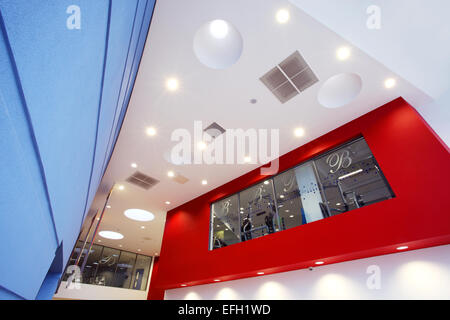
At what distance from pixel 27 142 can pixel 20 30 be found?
0.99 feet

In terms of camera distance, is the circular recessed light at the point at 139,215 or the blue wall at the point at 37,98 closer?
the blue wall at the point at 37,98

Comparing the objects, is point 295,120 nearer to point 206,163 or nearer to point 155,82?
point 206,163

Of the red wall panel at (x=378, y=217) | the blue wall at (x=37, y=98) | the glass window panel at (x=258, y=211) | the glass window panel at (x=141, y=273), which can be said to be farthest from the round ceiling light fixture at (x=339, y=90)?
the glass window panel at (x=141, y=273)

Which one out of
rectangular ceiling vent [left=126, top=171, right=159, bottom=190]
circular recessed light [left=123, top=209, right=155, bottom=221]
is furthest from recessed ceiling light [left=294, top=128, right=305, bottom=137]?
circular recessed light [left=123, top=209, right=155, bottom=221]

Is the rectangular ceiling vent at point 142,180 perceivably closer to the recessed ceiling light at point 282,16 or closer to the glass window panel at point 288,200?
the glass window panel at point 288,200

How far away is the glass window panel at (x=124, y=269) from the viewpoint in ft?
38.5

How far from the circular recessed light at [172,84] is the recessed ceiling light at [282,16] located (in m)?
1.85

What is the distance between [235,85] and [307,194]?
8.58ft

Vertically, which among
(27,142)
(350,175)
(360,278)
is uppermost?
(350,175)

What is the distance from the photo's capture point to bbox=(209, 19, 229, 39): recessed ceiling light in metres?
3.20

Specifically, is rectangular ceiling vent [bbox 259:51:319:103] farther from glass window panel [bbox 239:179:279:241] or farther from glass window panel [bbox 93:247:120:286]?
glass window panel [bbox 93:247:120:286]

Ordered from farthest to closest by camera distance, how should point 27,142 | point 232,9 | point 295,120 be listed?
point 295,120, point 232,9, point 27,142
